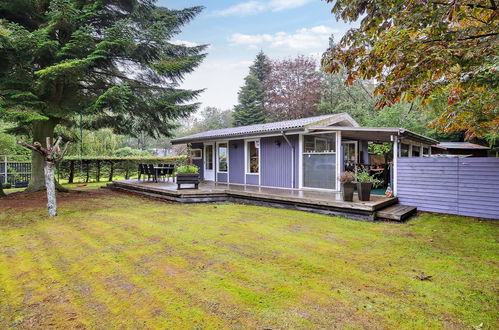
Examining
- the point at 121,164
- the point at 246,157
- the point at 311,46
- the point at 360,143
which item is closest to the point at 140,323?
the point at 246,157

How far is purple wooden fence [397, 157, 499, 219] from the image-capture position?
5.71 meters

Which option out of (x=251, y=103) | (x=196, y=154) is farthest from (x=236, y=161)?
(x=251, y=103)

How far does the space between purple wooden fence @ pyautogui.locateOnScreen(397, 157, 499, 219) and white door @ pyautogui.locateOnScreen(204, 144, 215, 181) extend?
25.8ft

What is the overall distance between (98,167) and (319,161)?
13119mm

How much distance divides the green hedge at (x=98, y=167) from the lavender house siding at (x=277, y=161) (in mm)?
6464

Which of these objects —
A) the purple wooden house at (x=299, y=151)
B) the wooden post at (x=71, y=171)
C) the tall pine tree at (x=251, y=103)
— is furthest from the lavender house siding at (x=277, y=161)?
the tall pine tree at (x=251, y=103)

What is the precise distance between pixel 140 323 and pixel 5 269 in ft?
7.56

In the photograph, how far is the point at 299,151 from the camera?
344 inches

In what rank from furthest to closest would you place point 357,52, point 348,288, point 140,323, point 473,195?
point 473,195 → point 357,52 → point 348,288 → point 140,323

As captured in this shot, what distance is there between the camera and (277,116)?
87.0 feet

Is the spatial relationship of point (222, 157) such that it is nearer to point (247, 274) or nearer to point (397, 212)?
point (397, 212)

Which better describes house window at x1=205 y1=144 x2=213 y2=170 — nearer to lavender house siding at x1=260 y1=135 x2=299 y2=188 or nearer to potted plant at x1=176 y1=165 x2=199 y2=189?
lavender house siding at x1=260 y1=135 x2=299 y2=188

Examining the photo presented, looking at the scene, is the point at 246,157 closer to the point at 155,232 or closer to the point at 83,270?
the point at 155,232

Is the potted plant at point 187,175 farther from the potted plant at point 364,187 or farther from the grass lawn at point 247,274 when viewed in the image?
the potted plant at point 364,187
